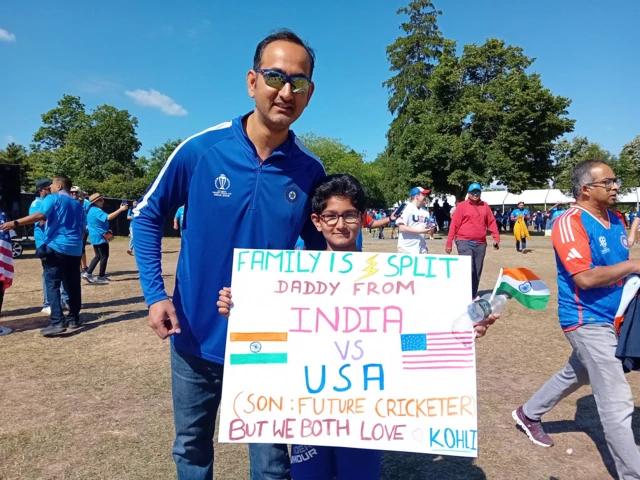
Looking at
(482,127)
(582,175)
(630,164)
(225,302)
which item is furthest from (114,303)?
(630,164)

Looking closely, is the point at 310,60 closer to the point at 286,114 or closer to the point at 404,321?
the point at 286,114

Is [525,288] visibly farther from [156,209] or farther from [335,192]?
[156,209]

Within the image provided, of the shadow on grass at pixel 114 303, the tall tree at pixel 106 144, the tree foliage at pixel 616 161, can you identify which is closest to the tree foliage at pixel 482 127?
the tree foliage at pixel 616 161

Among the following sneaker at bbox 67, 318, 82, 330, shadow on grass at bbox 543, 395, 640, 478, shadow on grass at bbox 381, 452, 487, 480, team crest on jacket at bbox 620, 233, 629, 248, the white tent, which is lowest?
shadow on grass at bbox 381, 452, 487, 480

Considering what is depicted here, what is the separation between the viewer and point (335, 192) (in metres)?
2.05

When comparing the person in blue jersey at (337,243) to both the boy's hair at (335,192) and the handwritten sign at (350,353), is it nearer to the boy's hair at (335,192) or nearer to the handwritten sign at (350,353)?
the boy's hair at (335,192)

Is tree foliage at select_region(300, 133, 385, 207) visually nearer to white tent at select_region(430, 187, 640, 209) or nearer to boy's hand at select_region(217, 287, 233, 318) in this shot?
white tent at select_region(430, 187, 640, 209)

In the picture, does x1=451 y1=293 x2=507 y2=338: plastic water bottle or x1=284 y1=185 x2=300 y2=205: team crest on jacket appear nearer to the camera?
x1=451 y1=293 x2=507 y2=338: plastic water bottle

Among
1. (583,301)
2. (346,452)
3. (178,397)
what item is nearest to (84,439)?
(178,397)

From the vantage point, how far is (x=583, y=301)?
2.91 meters

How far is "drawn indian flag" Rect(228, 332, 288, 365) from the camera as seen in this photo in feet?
5.91

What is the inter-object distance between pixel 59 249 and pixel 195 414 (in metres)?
5.08

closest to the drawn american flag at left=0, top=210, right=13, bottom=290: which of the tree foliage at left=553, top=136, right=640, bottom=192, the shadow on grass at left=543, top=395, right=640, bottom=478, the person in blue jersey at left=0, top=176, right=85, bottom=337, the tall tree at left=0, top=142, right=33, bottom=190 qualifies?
the person in blue jersey at left=0, top=176, right=85, bottom=337

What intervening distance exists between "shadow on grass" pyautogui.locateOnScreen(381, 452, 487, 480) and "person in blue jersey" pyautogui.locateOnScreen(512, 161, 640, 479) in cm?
88
